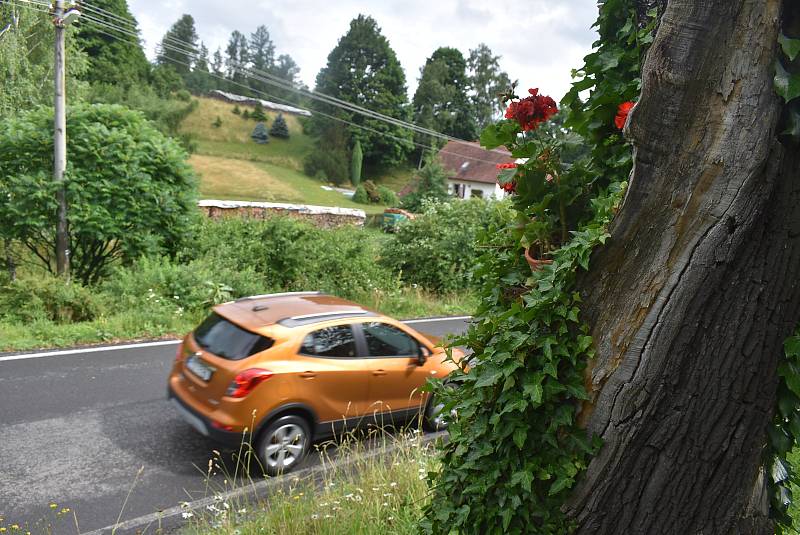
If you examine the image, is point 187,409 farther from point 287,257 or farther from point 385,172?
point 385,172

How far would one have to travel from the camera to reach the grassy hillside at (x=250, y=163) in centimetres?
4781

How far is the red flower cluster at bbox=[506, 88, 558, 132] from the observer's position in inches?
108

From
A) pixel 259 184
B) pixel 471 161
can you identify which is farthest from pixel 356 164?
pixel 259 184

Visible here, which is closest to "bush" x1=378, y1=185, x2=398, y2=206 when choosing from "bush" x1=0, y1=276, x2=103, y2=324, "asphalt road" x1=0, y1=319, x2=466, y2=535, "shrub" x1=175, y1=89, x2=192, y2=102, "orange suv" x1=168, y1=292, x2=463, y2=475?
"shrub" x1=175, y1=89, x2=192, y2=102

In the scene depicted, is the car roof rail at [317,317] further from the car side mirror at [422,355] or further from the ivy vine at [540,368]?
the ivy vine at [540,368]

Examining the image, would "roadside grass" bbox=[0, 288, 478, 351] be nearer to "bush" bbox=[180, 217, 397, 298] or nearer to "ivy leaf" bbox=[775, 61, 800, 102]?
"bush" bbox=[180, 217, 397, 298]

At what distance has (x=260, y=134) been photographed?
64062 mm

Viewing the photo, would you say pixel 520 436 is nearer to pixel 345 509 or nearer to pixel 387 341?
pixel 345 509

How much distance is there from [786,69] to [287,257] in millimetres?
14269

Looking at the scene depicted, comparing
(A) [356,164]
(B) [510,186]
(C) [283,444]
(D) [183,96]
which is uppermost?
(D) [183,96]

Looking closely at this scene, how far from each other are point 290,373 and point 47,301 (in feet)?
26.5

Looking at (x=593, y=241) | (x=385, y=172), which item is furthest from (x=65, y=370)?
(x=385, y=172)

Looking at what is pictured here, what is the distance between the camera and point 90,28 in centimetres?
5312

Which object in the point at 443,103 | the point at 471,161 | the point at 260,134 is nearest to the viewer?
the point at 471,161
